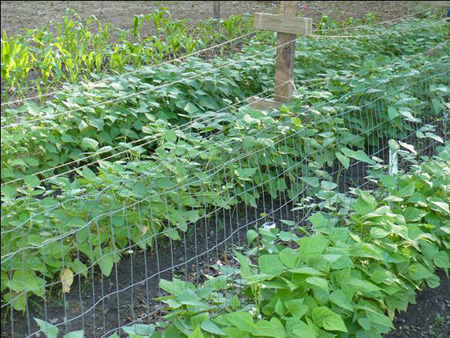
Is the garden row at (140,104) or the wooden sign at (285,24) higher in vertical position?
the wooden sign at (285,24)

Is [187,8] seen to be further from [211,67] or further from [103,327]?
[103,327]

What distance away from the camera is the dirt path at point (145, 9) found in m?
8.10

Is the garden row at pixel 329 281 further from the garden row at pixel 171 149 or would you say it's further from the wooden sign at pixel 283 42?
the wooden sign at pixel 283 42

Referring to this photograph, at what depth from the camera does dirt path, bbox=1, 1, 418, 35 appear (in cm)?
810

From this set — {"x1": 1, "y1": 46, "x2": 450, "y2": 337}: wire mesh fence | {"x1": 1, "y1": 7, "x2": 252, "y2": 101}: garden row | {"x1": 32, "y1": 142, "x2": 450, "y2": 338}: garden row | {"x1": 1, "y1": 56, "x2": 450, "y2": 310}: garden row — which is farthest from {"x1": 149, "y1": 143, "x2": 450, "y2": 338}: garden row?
{"x1": 1, "y1": 7, "x2": 252, "y2": 101}: garden row

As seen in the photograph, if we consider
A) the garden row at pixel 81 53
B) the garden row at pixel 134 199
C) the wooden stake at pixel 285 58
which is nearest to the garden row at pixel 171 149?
the garden row at pixel 134 199

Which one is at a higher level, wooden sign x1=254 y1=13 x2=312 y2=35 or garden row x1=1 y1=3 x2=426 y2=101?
wooden sign x1=254 y1=13 x2=312 y2=35

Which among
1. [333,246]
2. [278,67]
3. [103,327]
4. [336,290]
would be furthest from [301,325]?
[278,67]

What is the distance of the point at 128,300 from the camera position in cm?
312

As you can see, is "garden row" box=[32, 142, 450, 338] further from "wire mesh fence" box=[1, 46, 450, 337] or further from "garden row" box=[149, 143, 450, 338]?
"wire mesh fence" box=[1, 46, 450, 337]

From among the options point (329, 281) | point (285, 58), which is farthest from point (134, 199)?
point (285, 58)

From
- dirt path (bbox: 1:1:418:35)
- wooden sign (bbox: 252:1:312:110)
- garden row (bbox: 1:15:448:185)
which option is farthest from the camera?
dirt path (bbox: 1:1:418:35)

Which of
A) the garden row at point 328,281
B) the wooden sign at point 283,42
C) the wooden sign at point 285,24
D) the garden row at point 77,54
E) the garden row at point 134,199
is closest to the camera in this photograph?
the garden row at point 328,281

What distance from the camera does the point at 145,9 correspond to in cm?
915
